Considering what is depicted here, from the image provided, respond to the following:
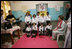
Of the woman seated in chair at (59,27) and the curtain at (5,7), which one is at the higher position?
the curtain at (5,7)

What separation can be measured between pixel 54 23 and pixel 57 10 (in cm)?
22

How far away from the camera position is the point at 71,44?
0.79 m

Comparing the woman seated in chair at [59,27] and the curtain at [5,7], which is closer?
the curtain at [5,7]

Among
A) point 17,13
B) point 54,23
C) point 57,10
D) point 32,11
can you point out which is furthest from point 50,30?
point 17,13

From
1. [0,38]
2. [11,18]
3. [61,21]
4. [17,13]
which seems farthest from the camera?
[61,21]

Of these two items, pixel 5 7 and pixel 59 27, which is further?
pixel 59 27

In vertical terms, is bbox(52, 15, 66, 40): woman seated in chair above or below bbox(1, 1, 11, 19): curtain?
below

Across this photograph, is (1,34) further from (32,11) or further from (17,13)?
(32,11)

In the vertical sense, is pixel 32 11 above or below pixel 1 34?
above

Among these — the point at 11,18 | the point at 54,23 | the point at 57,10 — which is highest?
the point at 57,10

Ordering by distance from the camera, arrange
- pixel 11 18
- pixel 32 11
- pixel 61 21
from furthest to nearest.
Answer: pixel 32 11
pixel 61 21
pixel 11 18

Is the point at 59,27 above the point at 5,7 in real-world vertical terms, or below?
below

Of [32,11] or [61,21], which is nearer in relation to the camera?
[61,21]

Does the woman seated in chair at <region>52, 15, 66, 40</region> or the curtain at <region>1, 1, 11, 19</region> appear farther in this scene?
the woman seated in chair at <region>52, 15, 66, 40</region>
